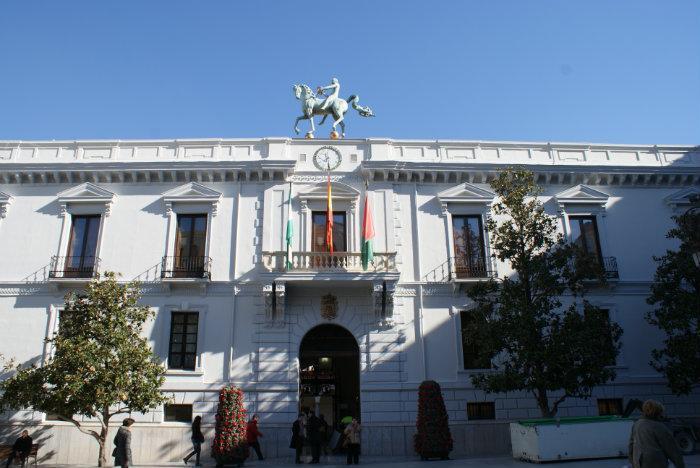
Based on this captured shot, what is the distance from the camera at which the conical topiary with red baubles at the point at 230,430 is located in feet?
55.0

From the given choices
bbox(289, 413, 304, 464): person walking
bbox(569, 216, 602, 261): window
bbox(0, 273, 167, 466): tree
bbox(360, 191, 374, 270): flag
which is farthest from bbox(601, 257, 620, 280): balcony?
bbox(0, 273, 167, 466): tree

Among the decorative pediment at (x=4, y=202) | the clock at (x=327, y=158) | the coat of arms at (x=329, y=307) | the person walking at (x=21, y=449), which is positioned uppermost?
the clock at (x=327, y=158)

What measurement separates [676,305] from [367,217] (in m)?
11.2

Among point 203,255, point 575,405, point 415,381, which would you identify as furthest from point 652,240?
point 203,255

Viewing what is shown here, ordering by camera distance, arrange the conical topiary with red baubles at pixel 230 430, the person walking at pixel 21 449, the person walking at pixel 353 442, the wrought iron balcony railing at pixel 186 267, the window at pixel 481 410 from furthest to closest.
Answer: the wrought iron balcony railing at pixel 186 267, the window at pixel 481 410, the person walking at pixel 353 442, the conical topiary with red baubles at pixel 230 430, the person walking at pixel 21 449

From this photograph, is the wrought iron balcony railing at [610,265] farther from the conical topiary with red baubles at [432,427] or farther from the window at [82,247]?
the window at [82,247]

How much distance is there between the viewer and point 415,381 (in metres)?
19.6

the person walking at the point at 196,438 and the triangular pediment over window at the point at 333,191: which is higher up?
the triangular pediment over window at the point at 333,191

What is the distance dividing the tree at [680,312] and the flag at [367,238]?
10.1m

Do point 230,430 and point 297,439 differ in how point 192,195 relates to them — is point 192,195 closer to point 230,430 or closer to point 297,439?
point 230,430

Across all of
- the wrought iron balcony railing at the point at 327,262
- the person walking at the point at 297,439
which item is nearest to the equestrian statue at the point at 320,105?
the wrought iron balcony railing at the point at 327,262

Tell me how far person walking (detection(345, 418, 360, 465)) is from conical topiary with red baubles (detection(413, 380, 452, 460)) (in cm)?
191

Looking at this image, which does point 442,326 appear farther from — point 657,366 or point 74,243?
point 74,243

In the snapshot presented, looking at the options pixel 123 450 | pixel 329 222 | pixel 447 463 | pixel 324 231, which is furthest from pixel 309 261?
pixel 123 450
